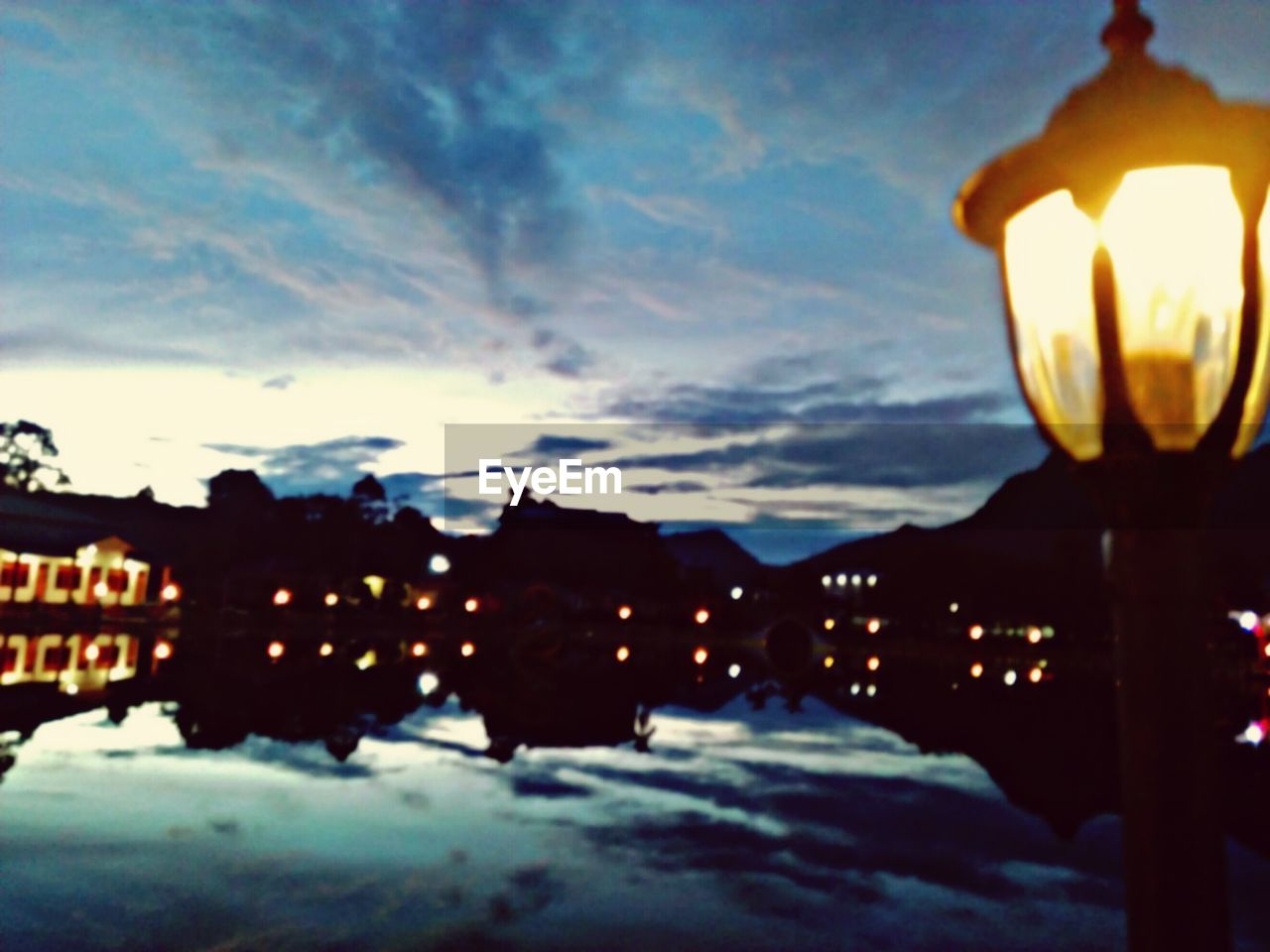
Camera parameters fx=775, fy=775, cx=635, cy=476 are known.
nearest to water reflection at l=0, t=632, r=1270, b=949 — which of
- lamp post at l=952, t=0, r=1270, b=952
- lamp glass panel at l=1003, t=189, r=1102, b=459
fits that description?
lamp post at l=952, t=0, r=1270, b=952

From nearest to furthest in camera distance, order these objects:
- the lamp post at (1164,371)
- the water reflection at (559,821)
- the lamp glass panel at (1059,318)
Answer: the lamp post at (1164,371)
the lamp glass panel at (1059,318)
the water reflection at (559,821)

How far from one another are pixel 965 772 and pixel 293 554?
45872 millimetres

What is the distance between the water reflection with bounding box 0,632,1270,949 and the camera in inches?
170

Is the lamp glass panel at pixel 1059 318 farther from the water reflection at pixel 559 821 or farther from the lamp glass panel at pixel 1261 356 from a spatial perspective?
the water reflection at pixel 559 821

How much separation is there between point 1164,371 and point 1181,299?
156 mm

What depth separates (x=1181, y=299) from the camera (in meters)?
1.67

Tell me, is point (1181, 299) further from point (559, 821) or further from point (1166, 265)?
point (559, 821)

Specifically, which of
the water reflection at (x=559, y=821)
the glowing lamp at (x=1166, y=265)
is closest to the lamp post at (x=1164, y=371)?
the glowing lamp at (x=1166, y=265)

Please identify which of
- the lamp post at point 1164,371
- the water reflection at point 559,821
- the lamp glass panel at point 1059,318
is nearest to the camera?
the lamp post at point 1164,371

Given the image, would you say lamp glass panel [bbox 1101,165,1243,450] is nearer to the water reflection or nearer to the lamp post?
the lamp post

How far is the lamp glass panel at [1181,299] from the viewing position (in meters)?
1.67

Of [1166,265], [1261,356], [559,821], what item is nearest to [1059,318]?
[1166,265]

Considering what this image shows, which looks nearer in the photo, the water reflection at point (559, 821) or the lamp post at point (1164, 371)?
the lamp post at point (1164, 371)

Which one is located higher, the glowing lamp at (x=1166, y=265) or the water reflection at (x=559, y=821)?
the glowing lamp at (x=1166, y=265)
